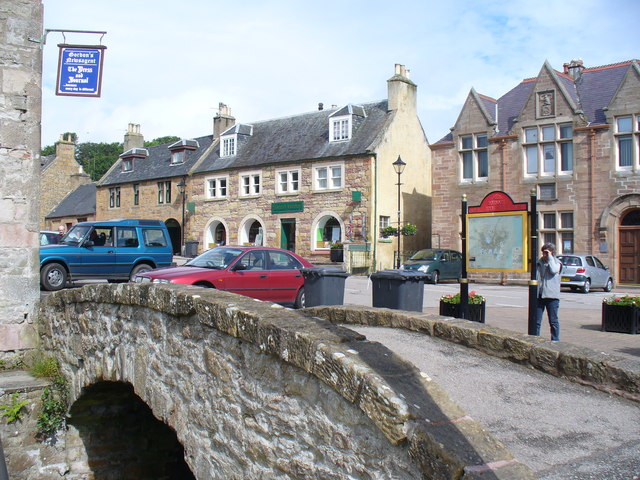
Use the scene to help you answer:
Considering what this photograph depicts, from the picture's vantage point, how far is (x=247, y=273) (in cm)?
Answer: 1291

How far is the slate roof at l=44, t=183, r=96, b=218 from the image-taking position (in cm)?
5097

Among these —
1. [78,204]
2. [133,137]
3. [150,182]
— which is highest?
[133,137]

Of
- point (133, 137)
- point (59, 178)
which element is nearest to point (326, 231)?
point (133, 137)

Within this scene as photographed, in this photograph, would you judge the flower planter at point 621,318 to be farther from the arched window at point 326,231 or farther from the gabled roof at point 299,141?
the arched window at point 326,231

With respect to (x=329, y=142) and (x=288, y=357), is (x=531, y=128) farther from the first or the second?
(x=288, y=357)

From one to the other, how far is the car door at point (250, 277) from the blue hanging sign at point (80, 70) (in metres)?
4.25

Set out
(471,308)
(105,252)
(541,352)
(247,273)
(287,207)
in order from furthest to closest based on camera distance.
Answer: (287,207) → (105,252) → (247,273) → (471,308) → (541,352)

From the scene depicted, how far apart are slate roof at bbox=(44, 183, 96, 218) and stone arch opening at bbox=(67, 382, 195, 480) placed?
4353cm

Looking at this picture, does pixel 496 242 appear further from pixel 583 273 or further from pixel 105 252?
pixel 583 273

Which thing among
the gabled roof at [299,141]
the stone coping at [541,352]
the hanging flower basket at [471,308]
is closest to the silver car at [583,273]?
the gabled roof at [299,141]

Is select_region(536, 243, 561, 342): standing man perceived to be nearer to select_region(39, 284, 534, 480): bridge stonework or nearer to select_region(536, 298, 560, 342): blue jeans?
select_region(536, 298, 560, 342): blue jeans

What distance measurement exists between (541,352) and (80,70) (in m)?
8.34

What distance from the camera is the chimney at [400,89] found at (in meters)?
33.3

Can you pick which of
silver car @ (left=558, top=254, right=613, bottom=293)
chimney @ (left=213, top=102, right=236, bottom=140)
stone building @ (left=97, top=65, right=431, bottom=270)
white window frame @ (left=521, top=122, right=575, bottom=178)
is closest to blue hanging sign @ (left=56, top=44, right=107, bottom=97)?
silver car @ (left=558, top=254, right=613, bottom=293)
